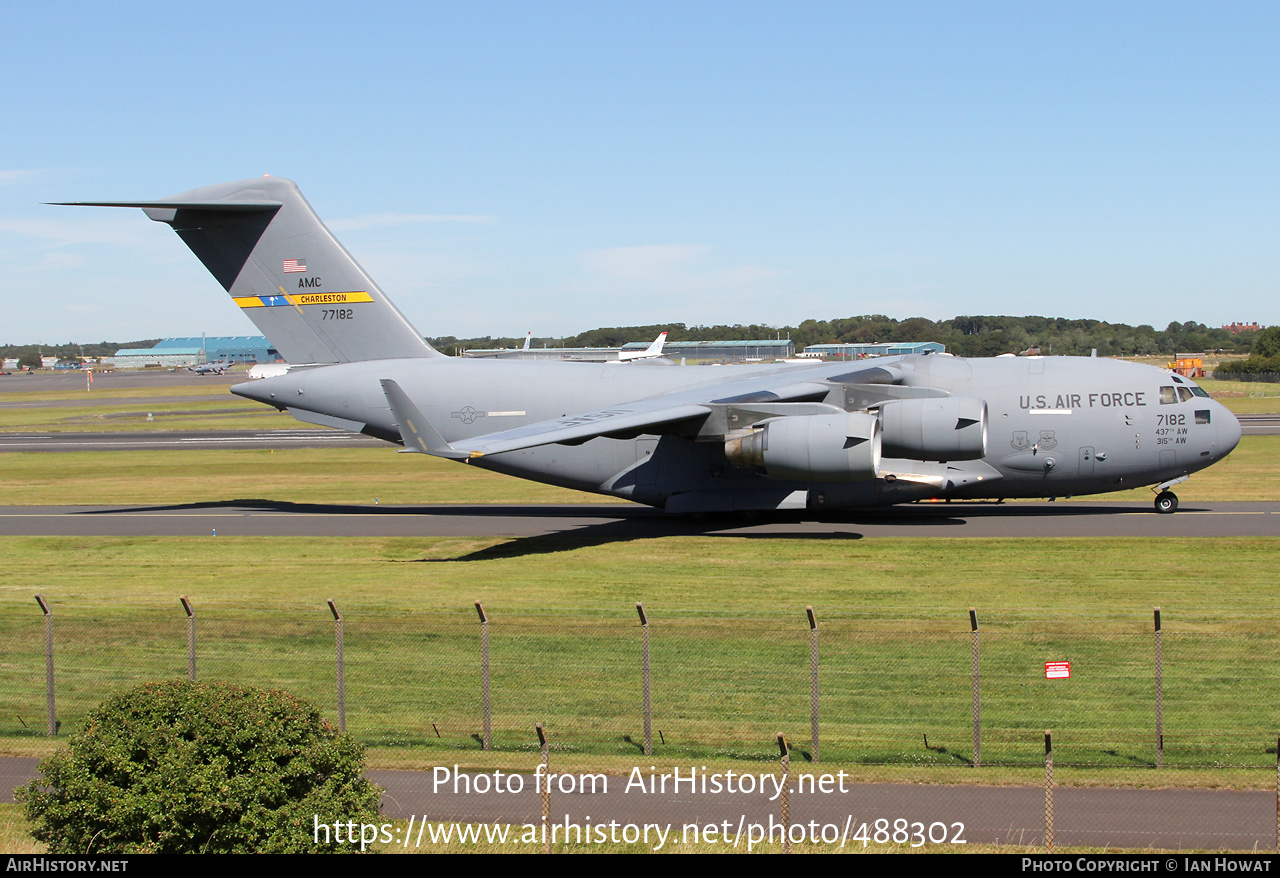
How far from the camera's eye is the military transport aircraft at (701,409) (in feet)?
70.0

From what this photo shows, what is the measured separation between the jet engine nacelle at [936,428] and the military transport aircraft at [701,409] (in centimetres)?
3

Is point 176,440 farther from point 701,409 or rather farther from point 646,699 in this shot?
point 646,699

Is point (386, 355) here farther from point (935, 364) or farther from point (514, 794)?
point (514, 794)

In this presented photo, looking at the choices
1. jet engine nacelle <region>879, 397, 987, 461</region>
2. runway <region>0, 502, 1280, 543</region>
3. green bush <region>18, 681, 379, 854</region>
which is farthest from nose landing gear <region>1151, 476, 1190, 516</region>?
green bush <region>18, 681, 379, 854</region>

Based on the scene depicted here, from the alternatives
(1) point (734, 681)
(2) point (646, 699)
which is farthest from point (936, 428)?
(2) point (646, 699)

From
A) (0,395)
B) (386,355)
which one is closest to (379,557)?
(386,355)

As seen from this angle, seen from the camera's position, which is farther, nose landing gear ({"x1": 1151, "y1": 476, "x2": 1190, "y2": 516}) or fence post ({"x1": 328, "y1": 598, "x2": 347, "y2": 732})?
nose landing gear ({"x1": 1151, "y1": 476, "x2": 1190, "y2": 516})

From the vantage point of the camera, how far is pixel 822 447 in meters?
20.9

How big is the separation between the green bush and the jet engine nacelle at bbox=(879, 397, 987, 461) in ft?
51.7

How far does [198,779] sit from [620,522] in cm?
1841

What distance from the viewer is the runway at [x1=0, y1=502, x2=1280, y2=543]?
2270 cm

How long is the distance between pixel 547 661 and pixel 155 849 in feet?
16.2

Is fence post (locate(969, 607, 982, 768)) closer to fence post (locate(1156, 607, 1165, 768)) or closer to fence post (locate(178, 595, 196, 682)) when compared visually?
fence post (locate(1156, 607, 1165, 768))

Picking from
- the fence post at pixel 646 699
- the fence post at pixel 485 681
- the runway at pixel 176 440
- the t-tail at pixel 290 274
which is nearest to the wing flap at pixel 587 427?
the t-tail at pixel 290 274
